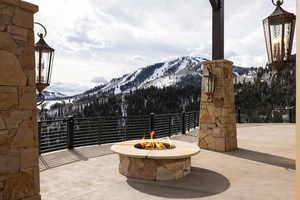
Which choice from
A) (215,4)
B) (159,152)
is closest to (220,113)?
(159,152)

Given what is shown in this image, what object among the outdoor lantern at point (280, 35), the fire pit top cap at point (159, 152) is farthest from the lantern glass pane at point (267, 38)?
the fire pit top cap at point (159, 152)

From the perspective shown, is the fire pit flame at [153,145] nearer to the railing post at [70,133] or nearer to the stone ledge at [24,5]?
the railing post at [70,133]

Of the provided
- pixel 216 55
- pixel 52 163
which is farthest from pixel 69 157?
pixel 216 55

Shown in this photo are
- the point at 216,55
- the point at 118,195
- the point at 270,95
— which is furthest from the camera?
the point at 270,95

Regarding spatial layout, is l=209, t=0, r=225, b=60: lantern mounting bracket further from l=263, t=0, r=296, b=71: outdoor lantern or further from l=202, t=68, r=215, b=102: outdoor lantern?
l=263, t=0, r=296, b=71: outdoor lantern

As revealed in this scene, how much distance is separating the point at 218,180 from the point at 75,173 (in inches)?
117

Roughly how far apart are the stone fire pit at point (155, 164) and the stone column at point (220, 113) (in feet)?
8.78

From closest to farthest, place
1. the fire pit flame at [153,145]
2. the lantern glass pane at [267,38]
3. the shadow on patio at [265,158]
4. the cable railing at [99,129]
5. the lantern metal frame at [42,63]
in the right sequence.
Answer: the lantern glass pane at [267,38] < the lantern metal frame at [42,63] < the fire pit flame at [153,145] < the shadow on patio at [265,158] < the cable railing at [99,129]

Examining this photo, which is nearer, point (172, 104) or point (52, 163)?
point (52, 163)

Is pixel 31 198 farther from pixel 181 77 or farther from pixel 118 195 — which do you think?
pixel 181 77

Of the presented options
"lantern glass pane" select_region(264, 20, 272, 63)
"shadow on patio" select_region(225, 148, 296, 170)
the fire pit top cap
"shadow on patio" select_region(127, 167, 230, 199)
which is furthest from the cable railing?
"lantern glass pane" select_region(264, 20, 272, 63)

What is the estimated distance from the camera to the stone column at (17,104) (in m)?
2.34

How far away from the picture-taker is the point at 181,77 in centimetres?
17725

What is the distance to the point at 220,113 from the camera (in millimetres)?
7289
